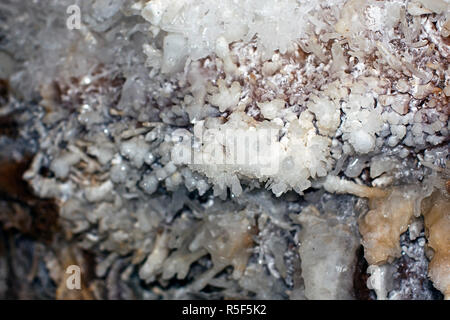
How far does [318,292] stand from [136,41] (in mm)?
914

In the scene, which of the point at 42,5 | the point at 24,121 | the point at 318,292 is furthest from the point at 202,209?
the point at 42,5

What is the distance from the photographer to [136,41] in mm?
1649

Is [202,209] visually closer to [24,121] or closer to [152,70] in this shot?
[152,70]

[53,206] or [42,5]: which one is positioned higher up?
[42,5]

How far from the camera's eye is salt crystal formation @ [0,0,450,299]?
142 cm

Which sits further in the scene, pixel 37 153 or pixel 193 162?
pixel 37 153

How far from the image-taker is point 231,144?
4.75ft

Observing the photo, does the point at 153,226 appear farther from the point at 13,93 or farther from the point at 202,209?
the point at 13,93

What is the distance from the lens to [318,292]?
1.57m

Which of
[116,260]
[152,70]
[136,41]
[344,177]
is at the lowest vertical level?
[116,260]

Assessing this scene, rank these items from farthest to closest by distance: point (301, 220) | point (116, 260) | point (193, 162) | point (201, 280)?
point (116, 260), point (201, 280), point (301, 220), point (193, 162)

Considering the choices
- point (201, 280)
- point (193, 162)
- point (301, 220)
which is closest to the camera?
point (193, 162)

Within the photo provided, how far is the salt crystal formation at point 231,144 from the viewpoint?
1423mm

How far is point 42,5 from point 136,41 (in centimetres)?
37
